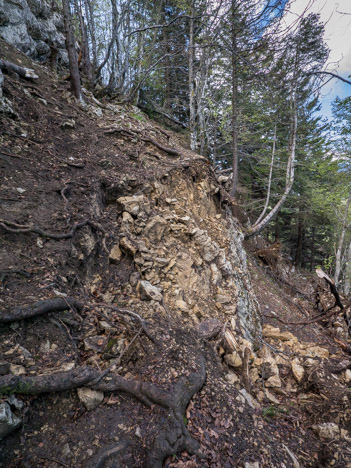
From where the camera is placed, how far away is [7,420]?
1.60 metres

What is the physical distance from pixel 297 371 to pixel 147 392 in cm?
340

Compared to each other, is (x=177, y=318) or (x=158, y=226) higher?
Result: (x=158, y=226)

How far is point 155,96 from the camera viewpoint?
44.7 ft

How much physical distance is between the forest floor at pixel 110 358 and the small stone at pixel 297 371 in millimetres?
34

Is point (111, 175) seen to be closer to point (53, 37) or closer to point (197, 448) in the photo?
point (197, 448)

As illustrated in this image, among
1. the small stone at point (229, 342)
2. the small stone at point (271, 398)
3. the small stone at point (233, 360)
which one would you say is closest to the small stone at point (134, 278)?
the small stone at point (229, 342)

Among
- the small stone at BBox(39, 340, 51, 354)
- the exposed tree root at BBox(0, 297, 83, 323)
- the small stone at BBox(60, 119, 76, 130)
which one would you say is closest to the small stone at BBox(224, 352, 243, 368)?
the exposed tree root at BBox(0, 297, 83, 323)

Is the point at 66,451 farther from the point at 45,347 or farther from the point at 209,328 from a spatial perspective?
the point at 209,328

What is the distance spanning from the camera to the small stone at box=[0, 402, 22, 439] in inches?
61.8

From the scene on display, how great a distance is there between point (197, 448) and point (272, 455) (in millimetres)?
1009

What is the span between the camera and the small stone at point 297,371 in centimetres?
403

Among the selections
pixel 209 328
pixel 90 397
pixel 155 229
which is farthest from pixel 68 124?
pixel 90 397

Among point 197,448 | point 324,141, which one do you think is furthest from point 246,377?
point 324,141

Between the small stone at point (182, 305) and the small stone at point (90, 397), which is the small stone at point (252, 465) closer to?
the small stone at point (90, 397)
